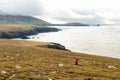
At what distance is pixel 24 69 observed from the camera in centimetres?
5356

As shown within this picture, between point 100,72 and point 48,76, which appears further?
point 100,72

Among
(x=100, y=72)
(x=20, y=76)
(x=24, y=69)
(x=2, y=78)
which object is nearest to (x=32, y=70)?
(x=24, y=69)

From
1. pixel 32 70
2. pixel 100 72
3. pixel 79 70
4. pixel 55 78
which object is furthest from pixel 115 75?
pixel 32 70

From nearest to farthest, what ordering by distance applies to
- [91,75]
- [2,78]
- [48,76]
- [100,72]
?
[2,78], [48,76], [91,75], [100,72]

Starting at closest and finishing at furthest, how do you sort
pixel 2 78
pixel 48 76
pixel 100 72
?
pixel 2 78
pixel 48 76
pixel 100 72

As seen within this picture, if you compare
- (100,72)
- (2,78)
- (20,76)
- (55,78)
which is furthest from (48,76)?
(100,72)


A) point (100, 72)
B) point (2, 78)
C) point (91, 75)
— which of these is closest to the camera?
point (2, 78)

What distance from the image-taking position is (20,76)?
4662cm

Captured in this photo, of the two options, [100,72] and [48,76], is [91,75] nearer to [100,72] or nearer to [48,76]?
[100,72]

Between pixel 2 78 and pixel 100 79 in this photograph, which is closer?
pixel 2 78

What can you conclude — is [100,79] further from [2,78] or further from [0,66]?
[0,66]

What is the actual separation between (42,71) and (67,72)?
499 centimetres

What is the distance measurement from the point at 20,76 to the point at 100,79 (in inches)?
557

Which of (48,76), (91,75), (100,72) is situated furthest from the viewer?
(100,72)
